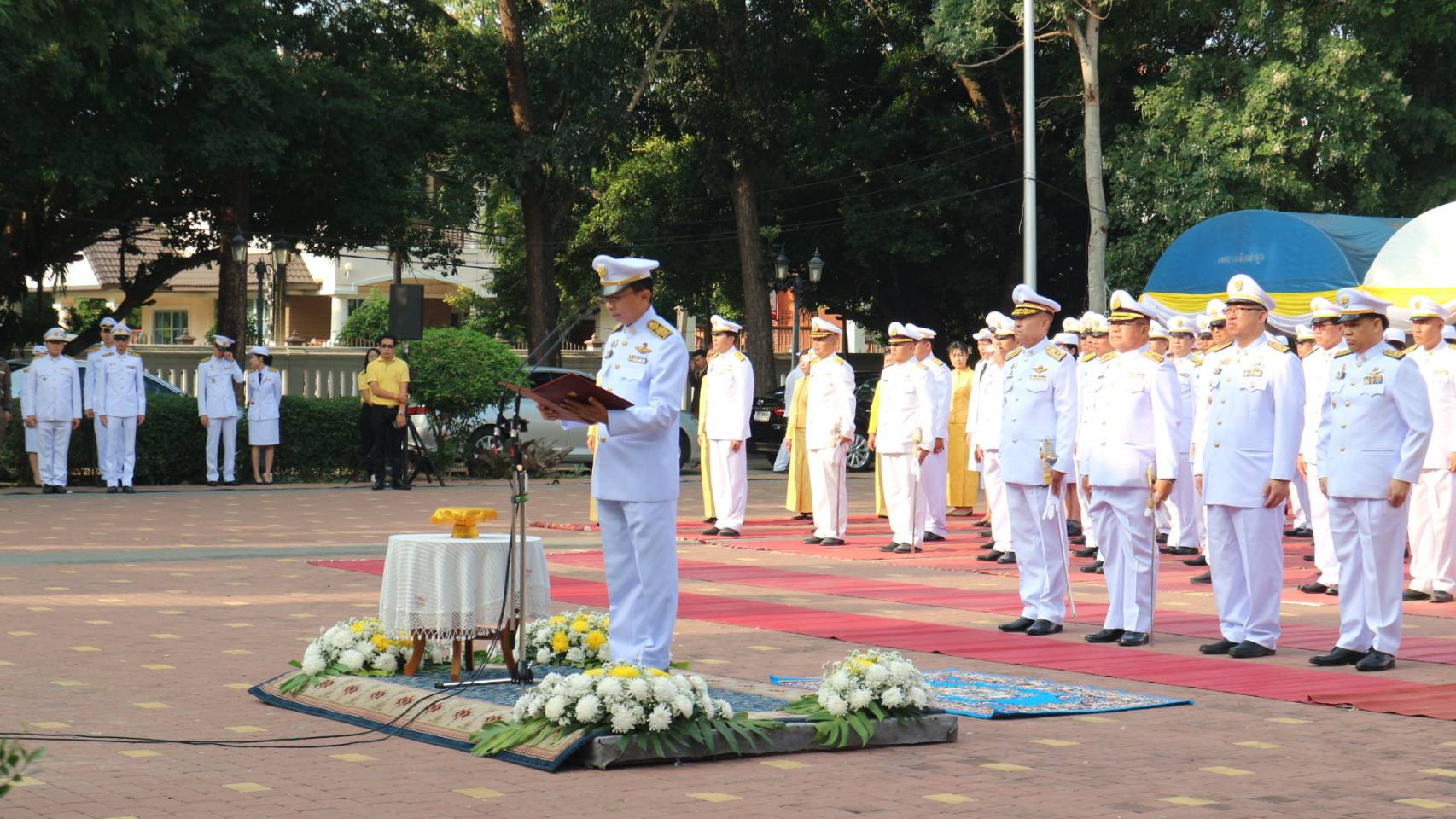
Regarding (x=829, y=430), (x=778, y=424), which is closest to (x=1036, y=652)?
(x=829, y=430)

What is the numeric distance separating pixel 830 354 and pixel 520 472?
8.77 m

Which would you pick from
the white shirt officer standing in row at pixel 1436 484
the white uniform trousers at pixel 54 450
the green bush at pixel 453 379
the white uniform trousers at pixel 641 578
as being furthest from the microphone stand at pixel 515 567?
the green bush at pixel 453 379

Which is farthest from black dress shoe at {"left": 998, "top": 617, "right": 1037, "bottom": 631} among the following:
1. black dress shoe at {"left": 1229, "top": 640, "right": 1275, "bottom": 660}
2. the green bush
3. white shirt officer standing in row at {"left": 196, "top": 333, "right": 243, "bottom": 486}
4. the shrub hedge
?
the shrub hedge

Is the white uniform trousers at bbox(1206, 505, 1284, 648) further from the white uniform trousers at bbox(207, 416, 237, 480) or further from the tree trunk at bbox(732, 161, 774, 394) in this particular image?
the tree trunk at bbox(732, 161, 774, 394)

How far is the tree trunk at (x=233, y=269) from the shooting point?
101 feet

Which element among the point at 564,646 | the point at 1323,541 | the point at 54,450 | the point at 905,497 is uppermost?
the point at 54,450

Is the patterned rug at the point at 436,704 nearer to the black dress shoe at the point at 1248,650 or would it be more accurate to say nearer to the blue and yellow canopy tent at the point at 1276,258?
the black dress shoe at the point at 1248,650

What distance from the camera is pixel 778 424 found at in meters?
28.2

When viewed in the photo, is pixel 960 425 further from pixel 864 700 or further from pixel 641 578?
pixel 864 700

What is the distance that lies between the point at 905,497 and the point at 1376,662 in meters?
6.62

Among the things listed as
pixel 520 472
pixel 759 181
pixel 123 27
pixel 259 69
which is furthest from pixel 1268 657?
pixel 759 181

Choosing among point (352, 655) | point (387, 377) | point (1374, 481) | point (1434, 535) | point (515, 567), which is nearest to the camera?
point (515, 567)

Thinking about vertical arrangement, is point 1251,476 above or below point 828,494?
above

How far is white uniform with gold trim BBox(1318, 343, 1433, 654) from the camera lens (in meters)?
9.02
